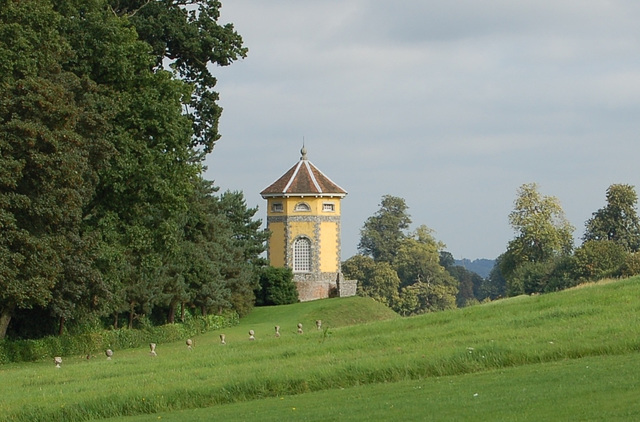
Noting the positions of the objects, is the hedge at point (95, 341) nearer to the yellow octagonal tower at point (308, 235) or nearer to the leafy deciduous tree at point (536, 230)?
the yellow octagonal tower at point (308, 235)

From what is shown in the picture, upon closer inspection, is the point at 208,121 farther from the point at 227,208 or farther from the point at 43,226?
the point at 227,208

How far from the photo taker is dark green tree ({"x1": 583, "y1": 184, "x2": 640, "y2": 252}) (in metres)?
90.4

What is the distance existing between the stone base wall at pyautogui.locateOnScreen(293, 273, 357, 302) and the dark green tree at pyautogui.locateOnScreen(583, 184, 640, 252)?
81.1 feet

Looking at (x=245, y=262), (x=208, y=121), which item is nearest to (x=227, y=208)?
(x=245, y=262)

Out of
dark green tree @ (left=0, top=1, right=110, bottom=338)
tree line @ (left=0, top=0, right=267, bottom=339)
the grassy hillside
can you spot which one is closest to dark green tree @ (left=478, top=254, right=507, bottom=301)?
tree line @ (left=0, top=0, right=267, bottom=339)

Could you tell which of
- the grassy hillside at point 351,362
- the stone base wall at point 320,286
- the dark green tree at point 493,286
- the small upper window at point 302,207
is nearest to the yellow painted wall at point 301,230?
the small upper window at point 302,207

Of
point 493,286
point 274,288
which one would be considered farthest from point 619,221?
point 493,286

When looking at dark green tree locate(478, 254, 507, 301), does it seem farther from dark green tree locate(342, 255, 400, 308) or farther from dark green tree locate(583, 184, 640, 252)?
dark green tree locate(583, 184, 640, 252)

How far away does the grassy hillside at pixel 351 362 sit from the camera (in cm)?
1925

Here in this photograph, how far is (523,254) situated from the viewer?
92000 mm

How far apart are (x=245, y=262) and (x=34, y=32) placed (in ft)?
137

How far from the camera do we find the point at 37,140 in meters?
29.5

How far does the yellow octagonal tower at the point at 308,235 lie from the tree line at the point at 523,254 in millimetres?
12309

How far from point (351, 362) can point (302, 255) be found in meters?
59.5
